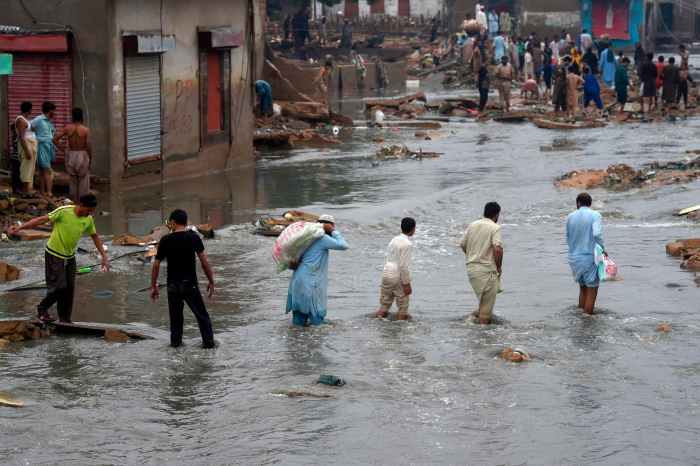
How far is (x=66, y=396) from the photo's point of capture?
33.9 feet

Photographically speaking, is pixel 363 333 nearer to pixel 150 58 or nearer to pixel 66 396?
pixel 66 396

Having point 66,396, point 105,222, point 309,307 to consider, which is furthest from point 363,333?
point 105,222

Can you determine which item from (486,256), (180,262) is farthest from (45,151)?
(486,256)

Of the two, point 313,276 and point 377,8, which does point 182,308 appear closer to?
point 313,276

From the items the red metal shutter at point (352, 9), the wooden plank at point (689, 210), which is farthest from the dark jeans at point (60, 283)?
the red metal shutter at point (352, 9)

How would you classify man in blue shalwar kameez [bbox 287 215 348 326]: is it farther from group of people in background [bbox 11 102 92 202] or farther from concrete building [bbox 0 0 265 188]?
concrete building [bbox 0 0 265 188]

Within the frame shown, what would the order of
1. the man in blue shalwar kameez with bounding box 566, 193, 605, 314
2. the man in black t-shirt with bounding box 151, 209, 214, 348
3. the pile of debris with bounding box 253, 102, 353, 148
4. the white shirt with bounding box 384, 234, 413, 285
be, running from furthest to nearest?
the pile of debris with bounding box 253, 102, 353, 148, the man in blue shalwar kameez with bounding box 566, 193, 605, 314, the white shirt with bounding box 384, 234, 413, 285, the man in black t-shirt with bounding box 151, 209, 214, 348

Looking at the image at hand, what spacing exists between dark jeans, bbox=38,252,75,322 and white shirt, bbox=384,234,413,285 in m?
3.06

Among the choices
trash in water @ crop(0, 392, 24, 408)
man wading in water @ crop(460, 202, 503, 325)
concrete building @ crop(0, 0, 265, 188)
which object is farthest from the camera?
concrete building @ crop(0, 0, 265, 188)

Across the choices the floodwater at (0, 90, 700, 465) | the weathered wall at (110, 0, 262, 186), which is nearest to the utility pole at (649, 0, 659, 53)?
the weathered wall at (110, 0, 262, 186)

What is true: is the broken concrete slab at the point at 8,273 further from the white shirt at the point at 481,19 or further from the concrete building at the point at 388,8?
the concrete building at the point at 388,8

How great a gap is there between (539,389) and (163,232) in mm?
7793

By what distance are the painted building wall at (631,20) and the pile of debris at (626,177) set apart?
34587 millimetres

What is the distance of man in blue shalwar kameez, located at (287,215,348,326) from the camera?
493 inches
